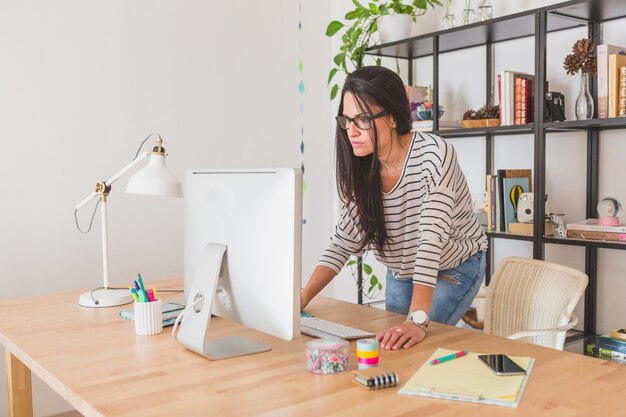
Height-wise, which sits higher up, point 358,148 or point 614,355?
point 358,148

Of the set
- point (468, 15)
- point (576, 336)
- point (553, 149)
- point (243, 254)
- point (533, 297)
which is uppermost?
point (468, 15)

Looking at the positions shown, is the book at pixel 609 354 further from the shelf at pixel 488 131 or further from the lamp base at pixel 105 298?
the lamp base at pixel 105 298

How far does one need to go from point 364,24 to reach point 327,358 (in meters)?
2.82

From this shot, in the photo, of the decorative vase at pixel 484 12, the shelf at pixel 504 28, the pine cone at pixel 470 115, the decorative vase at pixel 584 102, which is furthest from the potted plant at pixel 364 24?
the decorative vase at pixel 584 102

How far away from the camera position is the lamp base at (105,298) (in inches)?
79.6

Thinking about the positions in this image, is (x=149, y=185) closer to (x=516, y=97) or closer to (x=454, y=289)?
(x=454, y=289)

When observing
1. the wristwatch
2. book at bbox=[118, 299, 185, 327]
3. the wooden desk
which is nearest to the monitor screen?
the wooden desk

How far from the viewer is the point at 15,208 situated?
2.85 metres

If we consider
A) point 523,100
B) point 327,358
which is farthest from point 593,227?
point 327,358

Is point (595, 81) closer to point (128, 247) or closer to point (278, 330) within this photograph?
point (278, 330)

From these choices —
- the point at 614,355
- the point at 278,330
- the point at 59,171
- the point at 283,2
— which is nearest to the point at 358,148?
the point at 278,330

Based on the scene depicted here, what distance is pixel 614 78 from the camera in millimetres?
2465

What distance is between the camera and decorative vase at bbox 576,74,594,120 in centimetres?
258

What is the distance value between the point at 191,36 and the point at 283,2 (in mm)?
669
